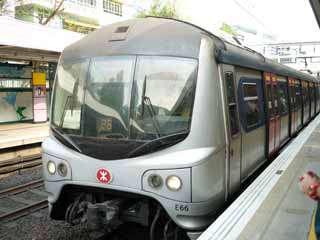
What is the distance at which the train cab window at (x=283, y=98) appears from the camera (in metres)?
7.93

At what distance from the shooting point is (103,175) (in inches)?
152

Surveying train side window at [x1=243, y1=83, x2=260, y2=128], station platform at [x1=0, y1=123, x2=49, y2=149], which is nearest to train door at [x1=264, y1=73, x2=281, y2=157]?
train side window at [x1=243, y1=83, x2=260, y2=128]

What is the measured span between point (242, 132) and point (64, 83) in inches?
88.7

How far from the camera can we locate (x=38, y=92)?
14086 millimetres

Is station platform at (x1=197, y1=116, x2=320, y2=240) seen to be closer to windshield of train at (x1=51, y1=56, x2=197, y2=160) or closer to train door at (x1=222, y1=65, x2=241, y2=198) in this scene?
train door at (x1=222, y1=65, x2=241, y2=198)

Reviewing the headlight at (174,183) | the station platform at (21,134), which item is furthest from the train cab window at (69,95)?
the station platform at (21,134)

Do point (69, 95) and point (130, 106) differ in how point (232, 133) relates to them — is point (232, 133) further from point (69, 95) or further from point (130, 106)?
point (69, 95)

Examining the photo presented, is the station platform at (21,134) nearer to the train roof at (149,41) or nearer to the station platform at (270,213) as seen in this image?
the train roof at (149,41)

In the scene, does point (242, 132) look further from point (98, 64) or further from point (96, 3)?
point (96, 3)

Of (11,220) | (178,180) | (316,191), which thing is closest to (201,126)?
(178,180)

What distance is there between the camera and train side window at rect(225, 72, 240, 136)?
4285 mm

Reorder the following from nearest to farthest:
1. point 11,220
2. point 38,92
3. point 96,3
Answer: point 11,220, point 38,92, point 96,3

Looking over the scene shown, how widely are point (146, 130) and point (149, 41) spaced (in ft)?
3.20

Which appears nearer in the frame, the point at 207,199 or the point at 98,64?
the point at 207,199
